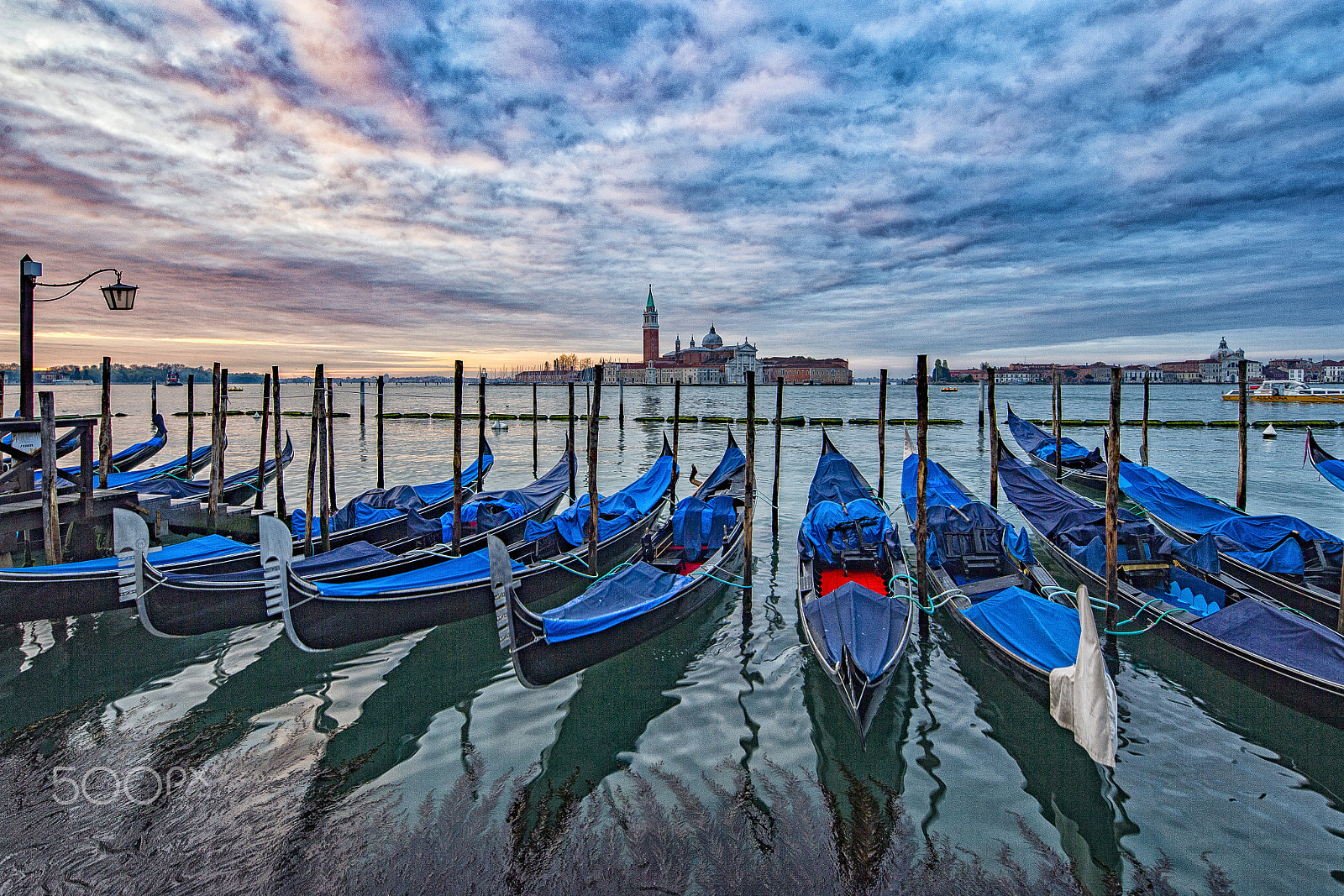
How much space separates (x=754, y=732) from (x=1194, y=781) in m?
2.98

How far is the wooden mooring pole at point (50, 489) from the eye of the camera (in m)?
7.52

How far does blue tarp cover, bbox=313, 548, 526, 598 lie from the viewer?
6.03 metres

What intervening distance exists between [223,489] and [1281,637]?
1657cm

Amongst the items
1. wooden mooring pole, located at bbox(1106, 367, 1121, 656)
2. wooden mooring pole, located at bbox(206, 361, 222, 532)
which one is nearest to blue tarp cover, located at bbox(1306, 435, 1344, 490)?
wooden mooring pole, located at bbox(1106, 367, 1121, 656)

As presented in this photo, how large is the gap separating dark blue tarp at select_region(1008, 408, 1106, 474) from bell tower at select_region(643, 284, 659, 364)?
120 metres

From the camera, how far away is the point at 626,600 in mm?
6250

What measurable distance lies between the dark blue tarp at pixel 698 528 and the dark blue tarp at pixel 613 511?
1162 millimetres

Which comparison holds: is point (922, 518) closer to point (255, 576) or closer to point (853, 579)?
point (853, 579)

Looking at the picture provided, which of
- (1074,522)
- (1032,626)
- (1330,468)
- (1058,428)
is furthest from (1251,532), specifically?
(1058,428)

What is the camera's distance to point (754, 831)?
396 centimetres

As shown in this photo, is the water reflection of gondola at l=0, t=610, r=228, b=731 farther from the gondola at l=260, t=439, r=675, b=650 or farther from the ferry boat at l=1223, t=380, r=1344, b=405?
the ferry boat at l=1223, t=380, r=1344, b=405

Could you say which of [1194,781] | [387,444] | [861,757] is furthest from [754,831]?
[387,444]

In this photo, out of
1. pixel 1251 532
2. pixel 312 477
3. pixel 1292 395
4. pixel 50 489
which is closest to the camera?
pixel 50 489

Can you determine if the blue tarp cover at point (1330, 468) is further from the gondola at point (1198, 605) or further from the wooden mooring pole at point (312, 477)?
the wooden mooring pole at point (312, 477)
